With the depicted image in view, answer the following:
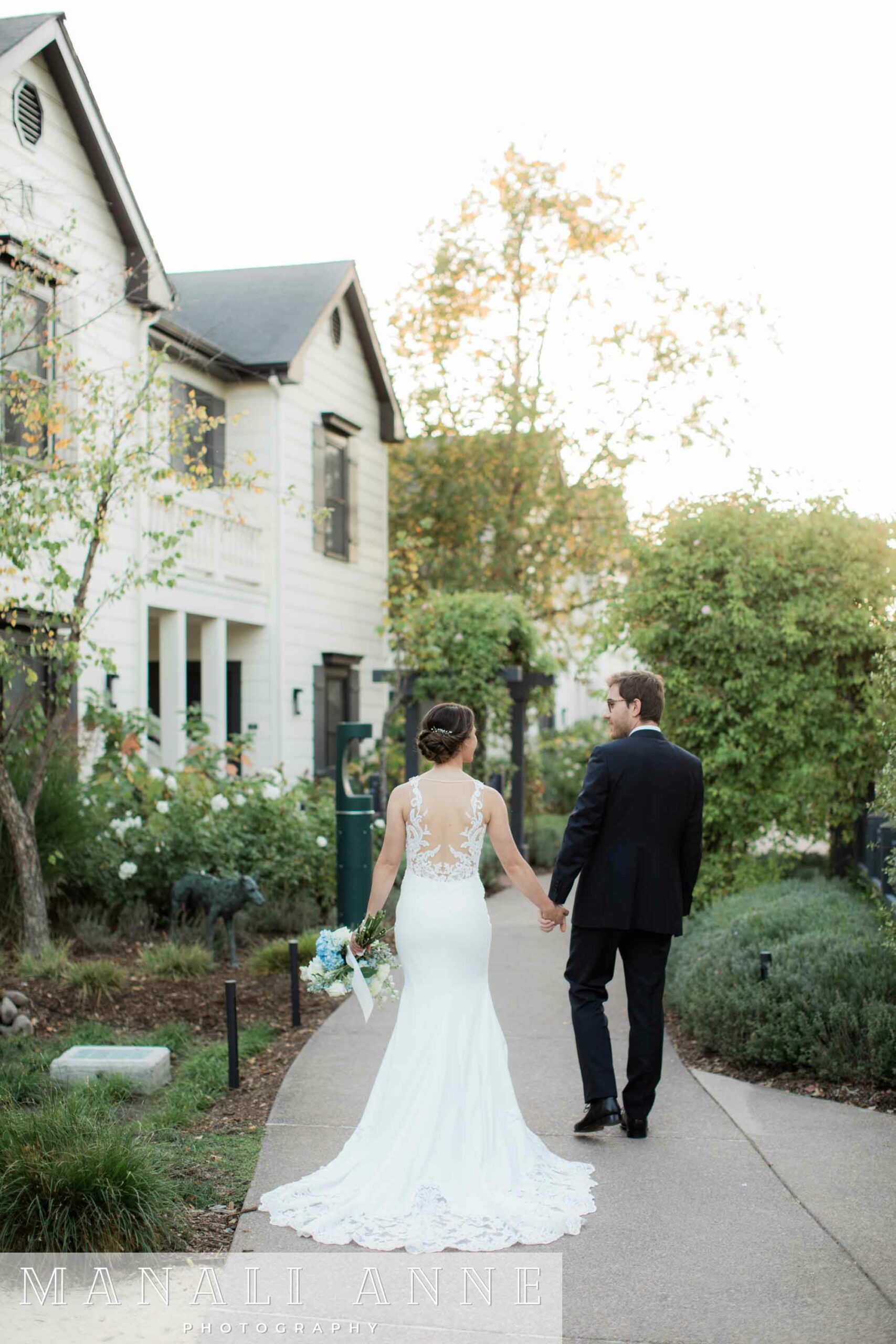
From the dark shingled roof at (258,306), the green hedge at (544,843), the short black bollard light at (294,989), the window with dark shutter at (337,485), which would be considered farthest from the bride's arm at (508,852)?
the window with dark shutter at (337,485)

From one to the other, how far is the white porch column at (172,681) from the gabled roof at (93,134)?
3.40 meters

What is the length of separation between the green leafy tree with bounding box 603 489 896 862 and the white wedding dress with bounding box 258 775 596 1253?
4857mm

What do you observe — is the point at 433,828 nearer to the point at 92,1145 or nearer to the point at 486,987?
the point at 486,987

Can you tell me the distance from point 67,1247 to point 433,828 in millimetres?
1975

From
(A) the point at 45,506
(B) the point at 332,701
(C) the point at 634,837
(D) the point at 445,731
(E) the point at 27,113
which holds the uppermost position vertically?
(E) the point at 27,113

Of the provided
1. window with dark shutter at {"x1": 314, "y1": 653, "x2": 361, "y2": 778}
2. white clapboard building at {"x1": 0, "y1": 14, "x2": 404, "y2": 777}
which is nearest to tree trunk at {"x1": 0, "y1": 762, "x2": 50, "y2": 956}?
white clapboard building at {"x1": 0, "y1": 14, "x2": 404, "y2": 777}

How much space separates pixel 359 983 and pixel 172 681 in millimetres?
9774

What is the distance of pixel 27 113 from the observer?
11742 mm

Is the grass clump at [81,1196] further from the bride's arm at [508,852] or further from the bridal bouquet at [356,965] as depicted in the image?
the bride's arm at [508,852]

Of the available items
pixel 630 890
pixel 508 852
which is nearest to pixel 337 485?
pixel 630 890

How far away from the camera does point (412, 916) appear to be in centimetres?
531

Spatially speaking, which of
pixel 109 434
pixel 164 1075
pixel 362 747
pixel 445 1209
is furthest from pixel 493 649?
pixel 445 1209

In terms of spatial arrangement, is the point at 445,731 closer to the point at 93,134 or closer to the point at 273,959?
the point at 273,959

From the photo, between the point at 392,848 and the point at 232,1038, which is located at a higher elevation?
the point at 392,848
